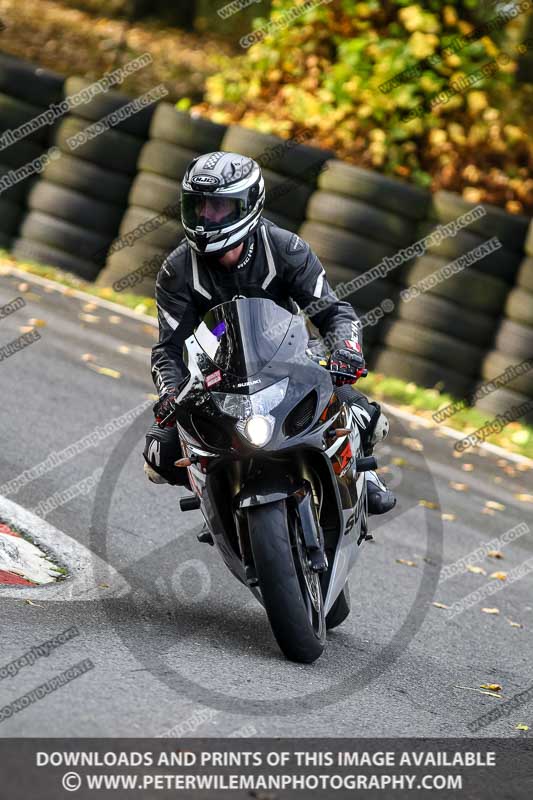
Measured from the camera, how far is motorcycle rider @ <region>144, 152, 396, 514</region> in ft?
15.4

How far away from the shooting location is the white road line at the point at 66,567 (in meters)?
4.93

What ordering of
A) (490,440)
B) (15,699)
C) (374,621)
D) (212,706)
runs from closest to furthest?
(15,699)
(212,706)
(374,621)
(490,440)

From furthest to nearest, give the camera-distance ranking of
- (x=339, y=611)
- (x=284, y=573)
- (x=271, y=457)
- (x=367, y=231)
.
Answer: (x=367, y=231), (x=339, y=611), (x=271, y=457), (x=284, y=573)

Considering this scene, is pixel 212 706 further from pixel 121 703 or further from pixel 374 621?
pixel 374 621

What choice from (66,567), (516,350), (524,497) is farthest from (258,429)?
(516,350)

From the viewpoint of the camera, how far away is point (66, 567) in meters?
5.38

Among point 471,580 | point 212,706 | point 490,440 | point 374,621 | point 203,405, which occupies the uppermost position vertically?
point 203,405

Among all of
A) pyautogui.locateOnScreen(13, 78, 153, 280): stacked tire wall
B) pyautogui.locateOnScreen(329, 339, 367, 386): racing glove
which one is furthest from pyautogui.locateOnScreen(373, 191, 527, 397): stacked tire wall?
pyautogui.locateOnScreen(329, 339, 367, 386): racing glove

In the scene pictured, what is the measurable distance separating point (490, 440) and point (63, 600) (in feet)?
20.5

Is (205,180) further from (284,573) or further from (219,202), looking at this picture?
(284,573)

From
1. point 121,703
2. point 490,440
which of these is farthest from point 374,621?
point 490,440

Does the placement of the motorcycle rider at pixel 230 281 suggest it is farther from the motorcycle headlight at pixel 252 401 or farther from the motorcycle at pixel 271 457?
the motorcycle headlight at pixel 252 401

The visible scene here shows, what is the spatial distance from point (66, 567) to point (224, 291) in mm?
1462

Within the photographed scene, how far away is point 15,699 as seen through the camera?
364cm
